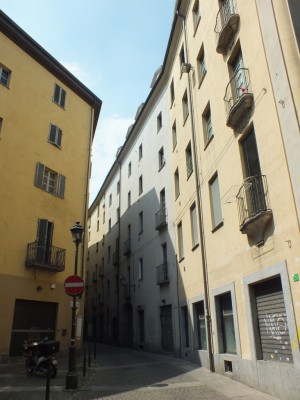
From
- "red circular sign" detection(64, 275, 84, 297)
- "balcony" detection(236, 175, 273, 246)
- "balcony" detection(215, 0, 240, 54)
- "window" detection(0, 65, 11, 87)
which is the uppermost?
"window" detection(0, 65, 11, 87)

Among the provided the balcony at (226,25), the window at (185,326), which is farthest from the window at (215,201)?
the window at (185,326)

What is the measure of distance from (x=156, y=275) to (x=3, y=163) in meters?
10.3

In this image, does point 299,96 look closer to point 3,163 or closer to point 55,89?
point 3,163

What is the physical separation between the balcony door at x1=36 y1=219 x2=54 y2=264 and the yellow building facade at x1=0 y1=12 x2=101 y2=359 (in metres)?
0.05

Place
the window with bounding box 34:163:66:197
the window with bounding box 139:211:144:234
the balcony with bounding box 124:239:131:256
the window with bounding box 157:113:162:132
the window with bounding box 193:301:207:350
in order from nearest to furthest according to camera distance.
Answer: the window with bounding box 193:301:207:350, the window with bounding box 34:163:66:197, the window with bounding box 157:113:162:132, the window with bounding box 139:211:144:234, the balcony with bounding box 124:239:131:256

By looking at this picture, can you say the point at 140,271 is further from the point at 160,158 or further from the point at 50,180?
the point at 50,180

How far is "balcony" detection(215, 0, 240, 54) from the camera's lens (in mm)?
11188

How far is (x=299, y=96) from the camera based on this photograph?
7766mm

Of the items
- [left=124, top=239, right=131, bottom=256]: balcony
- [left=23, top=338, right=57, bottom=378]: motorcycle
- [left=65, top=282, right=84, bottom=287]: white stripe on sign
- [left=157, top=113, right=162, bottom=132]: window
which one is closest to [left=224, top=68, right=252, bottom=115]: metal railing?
[left=65, top=282, right=84, bottom=287]: white stripe on sign

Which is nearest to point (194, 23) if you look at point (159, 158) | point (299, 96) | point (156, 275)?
point (159, 158)

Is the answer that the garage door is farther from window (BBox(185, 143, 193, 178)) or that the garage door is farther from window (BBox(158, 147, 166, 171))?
window (BBox(158, 147, 166, 171))

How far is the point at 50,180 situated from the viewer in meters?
19.3

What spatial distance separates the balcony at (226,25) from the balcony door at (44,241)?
1109cm

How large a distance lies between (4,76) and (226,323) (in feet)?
50.0
